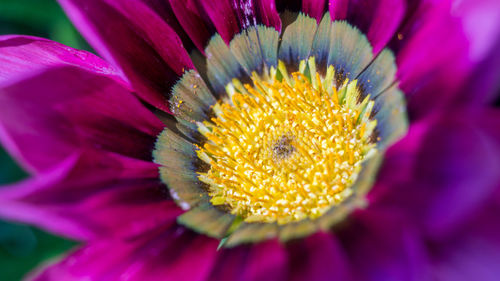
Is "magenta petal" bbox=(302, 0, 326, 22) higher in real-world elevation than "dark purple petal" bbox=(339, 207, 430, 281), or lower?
higher

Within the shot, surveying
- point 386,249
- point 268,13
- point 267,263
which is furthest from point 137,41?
point 386,249

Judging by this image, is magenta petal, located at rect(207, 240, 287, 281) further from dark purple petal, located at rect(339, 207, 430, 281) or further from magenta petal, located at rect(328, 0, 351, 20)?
magenta petal, located at rect(328, 0, 351, 20)

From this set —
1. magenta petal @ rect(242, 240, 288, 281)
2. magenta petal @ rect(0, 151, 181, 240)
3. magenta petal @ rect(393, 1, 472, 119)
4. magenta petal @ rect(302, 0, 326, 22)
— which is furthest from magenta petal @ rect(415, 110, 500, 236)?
magenta petal @ rect(302, 0, 326, 22)

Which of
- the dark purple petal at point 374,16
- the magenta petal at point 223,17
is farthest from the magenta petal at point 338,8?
the magenta petal at point 223,17

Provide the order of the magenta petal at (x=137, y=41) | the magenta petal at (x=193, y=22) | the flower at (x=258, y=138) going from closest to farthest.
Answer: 1. the flower at (x=258, y=138)
2. the magenta petal at (x=137, y=41)
3. the magenta petal at (x=193, y=22)

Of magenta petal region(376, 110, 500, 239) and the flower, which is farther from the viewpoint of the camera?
the flower

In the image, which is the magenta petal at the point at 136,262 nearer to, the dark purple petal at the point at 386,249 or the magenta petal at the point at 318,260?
the magenta petal at the point at 318,260

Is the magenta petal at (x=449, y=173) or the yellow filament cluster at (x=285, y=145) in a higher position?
the magenta petal at (x=449, y=173)
